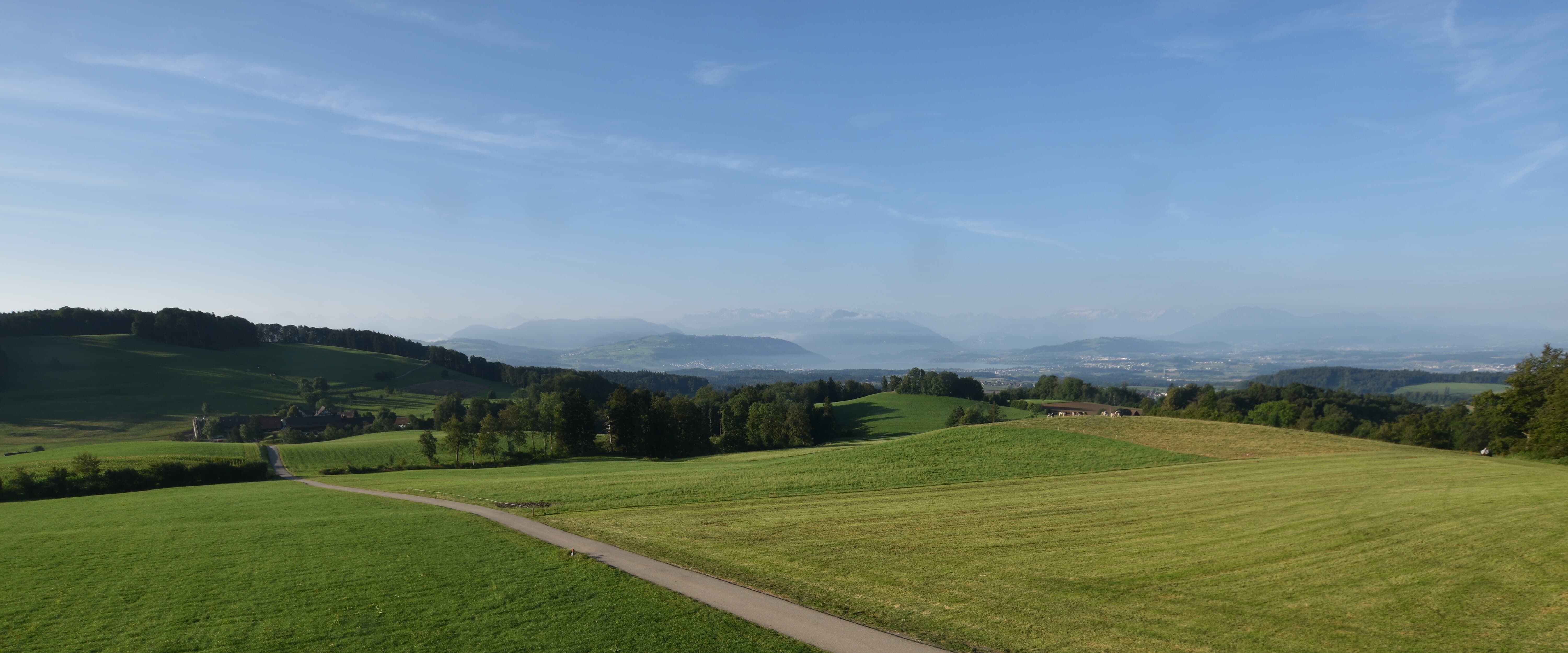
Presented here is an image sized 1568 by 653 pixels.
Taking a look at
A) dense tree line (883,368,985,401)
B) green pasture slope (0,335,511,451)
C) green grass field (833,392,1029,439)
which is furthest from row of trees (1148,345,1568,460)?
green pasture slope (0,335,511,451)

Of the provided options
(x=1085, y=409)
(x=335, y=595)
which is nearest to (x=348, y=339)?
(x=1085, y=409)

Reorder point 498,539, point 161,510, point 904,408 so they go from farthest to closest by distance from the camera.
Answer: point 904,408 < point 161,510 < point 498,539

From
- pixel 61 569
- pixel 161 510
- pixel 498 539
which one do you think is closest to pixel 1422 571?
pixel 498 539

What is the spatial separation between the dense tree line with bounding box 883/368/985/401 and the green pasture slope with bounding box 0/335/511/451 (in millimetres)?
86866

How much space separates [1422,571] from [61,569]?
104 feet

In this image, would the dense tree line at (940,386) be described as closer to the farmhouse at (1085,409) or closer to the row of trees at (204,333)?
the farmhouse at (1085,409)

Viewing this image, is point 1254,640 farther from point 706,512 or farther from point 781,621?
point 706,512

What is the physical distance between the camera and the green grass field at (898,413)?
96.3 metres

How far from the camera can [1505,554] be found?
13844 mm

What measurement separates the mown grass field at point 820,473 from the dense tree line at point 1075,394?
91238 millimetres

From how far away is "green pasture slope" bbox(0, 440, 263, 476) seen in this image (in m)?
45.1

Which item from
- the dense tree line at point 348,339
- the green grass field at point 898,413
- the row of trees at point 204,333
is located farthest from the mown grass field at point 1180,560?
the dense tree line at point 348,339

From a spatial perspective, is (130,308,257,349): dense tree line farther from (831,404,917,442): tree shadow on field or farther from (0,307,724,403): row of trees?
(831,404,917,442): tree shadow on field

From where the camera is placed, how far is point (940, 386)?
4985 inches
